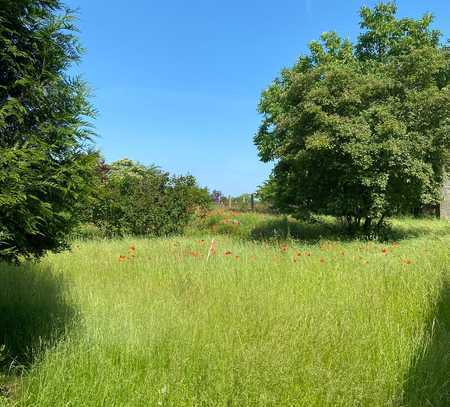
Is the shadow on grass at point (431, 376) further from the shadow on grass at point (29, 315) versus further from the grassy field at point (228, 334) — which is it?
the shadow on grass at point (29, 315)

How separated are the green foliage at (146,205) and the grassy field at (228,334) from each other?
5924 millimetres

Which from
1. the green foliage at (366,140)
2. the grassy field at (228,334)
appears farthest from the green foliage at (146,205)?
the grassy field at (228,334)

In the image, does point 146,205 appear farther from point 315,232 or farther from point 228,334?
point 228,334

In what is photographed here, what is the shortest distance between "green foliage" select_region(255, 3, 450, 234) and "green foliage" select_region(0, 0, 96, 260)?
820 centimetres

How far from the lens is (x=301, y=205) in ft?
42.8

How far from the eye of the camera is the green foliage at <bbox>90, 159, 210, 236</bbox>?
1261cm

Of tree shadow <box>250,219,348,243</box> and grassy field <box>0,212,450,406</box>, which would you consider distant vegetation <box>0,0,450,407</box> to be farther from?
tree shadow <box>250,219,348,243</box>

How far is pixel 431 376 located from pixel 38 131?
3.58m

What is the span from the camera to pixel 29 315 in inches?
173

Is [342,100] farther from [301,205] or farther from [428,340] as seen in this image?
[428,340]

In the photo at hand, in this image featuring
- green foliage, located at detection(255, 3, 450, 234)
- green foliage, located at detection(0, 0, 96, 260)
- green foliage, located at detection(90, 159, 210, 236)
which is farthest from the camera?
green foliage, located at detection(90, 159, 210, 236)

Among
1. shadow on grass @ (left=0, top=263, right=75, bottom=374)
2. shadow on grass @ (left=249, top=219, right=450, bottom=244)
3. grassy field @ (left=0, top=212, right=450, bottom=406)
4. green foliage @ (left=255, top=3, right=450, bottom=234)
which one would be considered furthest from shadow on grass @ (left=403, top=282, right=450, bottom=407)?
shadow on grass @ (left=249, top=219, right=450, bottom=244)

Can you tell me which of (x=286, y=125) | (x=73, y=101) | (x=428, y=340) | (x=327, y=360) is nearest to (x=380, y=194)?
(x=286, y=125)

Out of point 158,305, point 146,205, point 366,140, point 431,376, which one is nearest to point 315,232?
point 366,140
